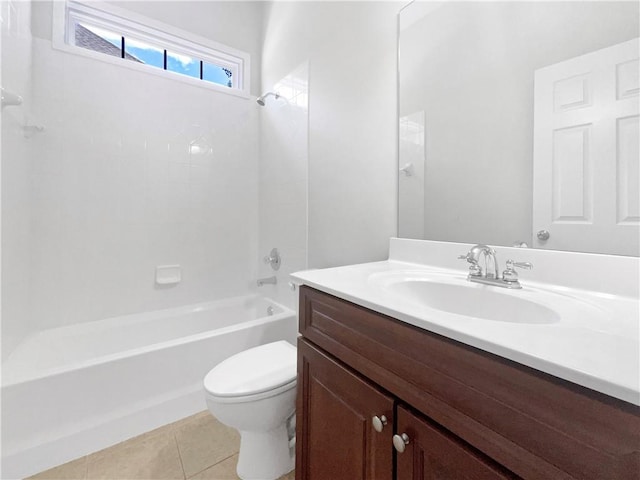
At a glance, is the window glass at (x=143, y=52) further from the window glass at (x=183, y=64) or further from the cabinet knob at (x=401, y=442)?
the cabinet knob at (x=401, y=442)

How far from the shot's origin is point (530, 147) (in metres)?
0.91

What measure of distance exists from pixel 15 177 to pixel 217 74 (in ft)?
5.02

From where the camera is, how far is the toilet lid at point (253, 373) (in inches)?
41.2

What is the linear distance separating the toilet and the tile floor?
0.09 m

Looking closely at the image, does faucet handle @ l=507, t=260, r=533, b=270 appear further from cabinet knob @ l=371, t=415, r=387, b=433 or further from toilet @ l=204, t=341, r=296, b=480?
toilet @ l=204, t=341, r=296, b=480

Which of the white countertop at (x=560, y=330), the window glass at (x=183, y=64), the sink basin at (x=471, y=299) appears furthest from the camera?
the window glass at (x=183, y=64)

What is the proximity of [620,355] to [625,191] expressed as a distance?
0.59 meters

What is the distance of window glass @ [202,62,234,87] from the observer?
2260 mm

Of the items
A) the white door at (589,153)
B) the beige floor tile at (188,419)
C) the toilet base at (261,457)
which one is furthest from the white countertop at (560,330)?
the beige floor tile at (188,419)

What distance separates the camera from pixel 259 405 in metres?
1.05

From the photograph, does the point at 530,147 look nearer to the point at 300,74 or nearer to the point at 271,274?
the point at 300,74

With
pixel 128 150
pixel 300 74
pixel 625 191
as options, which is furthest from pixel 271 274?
pixel 625 191

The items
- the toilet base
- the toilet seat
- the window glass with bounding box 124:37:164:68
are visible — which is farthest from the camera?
the window glass with bounding box 124:37:164:68

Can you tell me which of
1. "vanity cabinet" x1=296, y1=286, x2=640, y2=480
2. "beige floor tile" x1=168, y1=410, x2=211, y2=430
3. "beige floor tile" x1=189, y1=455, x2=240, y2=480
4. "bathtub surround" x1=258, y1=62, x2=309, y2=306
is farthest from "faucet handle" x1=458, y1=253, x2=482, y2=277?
"beige floor tile" x1=168, y1=410, x2=211, y2=430
